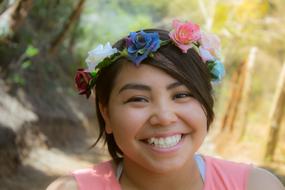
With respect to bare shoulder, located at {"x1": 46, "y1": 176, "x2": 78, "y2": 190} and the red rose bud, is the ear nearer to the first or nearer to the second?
the red rose bud

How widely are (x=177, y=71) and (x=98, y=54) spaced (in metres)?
0.30

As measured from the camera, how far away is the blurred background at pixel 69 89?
24.7ft

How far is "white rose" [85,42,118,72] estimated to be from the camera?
1848 mm

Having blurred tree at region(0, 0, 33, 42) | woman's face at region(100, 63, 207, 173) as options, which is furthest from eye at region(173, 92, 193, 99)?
blurred tree at region(0, 0, 33, 42)

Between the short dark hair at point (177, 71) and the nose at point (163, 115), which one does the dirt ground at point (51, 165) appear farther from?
the nose at point (163, 115)

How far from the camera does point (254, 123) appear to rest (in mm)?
19750

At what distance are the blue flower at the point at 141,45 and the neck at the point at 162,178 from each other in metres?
0.37

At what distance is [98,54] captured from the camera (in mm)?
1866

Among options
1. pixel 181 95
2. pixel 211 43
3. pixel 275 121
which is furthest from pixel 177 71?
pixel 275 121

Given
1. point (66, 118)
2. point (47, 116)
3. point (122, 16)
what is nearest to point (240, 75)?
point (66, 118)

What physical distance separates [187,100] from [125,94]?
0.20 meters

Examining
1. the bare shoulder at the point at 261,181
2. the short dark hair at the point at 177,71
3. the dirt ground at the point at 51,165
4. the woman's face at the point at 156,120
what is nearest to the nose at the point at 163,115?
the woman's face at the point at 156,120

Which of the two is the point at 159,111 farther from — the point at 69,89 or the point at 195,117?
the point at 69,89

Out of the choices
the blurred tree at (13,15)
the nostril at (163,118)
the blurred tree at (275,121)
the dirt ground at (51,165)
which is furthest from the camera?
the blurred tree at (275,121)
